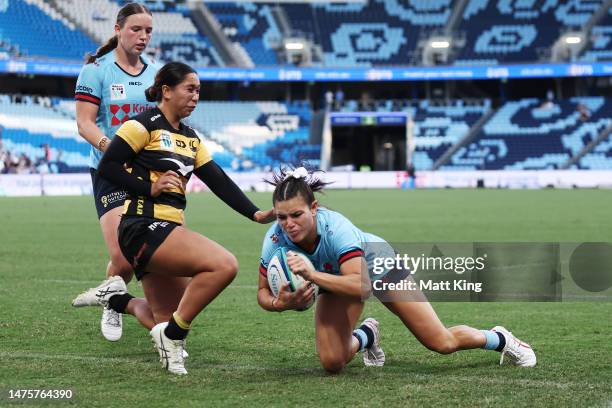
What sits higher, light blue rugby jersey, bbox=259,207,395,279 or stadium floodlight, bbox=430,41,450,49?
stadium floodlight, bbox=430,41,450,49

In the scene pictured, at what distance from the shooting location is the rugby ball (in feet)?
17.7

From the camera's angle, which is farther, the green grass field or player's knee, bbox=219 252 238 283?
player's knee, bbox=219 252 238 283

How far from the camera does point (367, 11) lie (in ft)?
197

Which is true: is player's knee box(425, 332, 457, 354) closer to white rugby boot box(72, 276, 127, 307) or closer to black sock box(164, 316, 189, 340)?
black sock box(164, 316, 189, 340)

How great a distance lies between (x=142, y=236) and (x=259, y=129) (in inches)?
1960

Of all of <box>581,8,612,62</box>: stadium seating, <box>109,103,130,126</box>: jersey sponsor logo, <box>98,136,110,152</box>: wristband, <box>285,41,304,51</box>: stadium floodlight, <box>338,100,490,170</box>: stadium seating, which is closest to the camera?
<box>98,136,110,152</box>: wristband

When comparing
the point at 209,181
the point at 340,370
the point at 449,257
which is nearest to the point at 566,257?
the point at 449,257

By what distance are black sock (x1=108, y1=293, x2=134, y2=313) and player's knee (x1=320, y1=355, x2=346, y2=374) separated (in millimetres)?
1812

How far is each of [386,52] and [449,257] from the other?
53.2 meters

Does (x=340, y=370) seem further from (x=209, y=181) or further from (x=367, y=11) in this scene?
(x=367, y=11)

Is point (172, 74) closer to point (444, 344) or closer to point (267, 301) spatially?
point (267, 301)

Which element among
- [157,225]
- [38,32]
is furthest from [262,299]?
[38,32]

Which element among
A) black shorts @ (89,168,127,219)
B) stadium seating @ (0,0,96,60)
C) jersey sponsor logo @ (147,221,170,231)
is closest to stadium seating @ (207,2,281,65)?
stadium seating @ (0,0,96,60)

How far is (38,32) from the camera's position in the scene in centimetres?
5072
